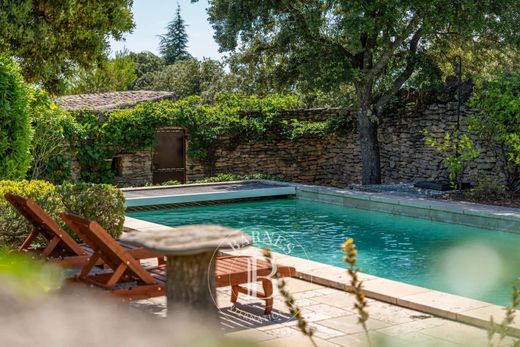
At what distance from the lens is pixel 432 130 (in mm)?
17906

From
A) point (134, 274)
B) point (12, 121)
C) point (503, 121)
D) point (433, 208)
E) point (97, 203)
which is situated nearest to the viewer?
point (134, 274)

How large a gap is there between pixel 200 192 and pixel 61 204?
21.9 feet

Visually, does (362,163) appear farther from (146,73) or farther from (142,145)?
(146,73)

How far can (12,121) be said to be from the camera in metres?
9.88

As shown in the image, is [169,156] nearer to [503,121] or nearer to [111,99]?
[111,99]

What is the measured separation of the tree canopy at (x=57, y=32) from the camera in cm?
909

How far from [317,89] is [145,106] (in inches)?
196

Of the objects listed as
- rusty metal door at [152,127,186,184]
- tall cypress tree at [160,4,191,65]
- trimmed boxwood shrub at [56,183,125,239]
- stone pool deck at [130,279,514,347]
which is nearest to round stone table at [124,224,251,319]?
stone pool deck at [130,279,514,347]

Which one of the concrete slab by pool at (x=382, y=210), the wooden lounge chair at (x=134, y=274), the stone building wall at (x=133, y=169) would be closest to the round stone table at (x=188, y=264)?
the wooden lounge chair at (x=134, y=274)

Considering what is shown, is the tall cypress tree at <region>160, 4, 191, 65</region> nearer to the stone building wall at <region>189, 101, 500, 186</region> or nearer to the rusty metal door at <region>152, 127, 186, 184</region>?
the stone building wall at <region>189, 101, 500, 186</region>

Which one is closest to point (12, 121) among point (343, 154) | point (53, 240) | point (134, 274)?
point (53, 240)

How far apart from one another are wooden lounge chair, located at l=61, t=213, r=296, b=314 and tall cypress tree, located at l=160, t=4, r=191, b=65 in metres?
58.6

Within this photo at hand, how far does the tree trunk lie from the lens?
58.5ft

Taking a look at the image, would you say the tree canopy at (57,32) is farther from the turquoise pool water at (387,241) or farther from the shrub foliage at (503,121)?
the shrub foliage at (503,121)
